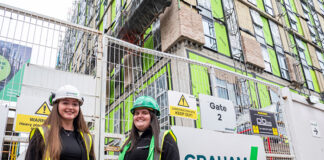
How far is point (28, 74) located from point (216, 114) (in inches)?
106

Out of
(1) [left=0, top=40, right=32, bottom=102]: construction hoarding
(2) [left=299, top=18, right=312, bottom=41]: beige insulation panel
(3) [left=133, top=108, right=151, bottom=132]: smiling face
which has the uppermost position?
(2) [left=299, top=18, right=312, bottom=41]: beige insulation panel

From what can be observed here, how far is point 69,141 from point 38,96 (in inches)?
43.7

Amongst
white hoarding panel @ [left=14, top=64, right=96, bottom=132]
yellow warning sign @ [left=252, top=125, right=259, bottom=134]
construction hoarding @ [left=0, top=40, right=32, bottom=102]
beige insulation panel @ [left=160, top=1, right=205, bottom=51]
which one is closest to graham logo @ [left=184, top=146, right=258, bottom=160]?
yellow warning sign @ [left=252, top=125, right=259, bottom=134]

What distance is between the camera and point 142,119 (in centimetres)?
238

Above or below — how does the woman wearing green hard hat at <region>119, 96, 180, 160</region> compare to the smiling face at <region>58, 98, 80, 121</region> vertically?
below

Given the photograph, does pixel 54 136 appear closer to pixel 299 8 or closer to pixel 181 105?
pixel 181 105

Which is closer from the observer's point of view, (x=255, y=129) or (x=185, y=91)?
(x=185, y=91)

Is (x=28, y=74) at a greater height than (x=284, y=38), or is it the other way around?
(x=284, y=38)

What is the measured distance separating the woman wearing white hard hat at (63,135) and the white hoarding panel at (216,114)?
2.02 m

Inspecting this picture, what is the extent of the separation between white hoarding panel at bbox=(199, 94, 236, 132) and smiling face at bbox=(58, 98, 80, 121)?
6.85ft

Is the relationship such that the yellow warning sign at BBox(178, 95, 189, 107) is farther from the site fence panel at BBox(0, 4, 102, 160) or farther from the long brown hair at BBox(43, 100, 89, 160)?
the long brown hair at BBox(43, 100, 89, 160)

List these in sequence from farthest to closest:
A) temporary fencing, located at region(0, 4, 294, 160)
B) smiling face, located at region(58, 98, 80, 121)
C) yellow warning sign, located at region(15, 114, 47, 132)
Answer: temporary fencing, located at region(0, 4, 294, 160) → yellow warning sign, located at region(15, 114, 47, 132) → smiling face, located at region(58, 98, 80, 121)

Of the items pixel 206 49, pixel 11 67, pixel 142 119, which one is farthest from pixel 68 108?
pixel 206 49

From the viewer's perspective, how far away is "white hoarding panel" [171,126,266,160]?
335 cm
